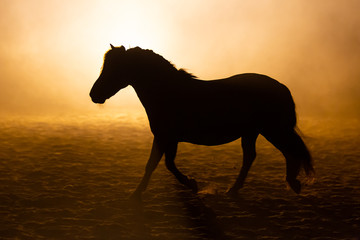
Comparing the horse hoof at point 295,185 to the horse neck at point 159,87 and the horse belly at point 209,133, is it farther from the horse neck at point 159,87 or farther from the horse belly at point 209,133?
the horse neck at point 159,87

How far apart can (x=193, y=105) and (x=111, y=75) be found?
1.19 metres

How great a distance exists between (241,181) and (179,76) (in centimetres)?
180

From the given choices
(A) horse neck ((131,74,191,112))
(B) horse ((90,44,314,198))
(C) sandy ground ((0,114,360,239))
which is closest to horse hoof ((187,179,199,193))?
(B) horse ((90,44,314,198))

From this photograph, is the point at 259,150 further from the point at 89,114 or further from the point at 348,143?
the point at 89,114

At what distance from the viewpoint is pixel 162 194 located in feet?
24.2

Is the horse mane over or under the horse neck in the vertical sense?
over

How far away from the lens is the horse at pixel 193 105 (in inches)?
276

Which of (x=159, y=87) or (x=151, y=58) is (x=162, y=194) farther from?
(x=151, y=58)

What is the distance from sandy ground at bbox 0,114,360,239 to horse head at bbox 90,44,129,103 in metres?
1.43

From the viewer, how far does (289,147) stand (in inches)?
287

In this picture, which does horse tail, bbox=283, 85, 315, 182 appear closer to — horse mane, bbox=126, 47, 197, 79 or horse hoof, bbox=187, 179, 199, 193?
horse hoof, bbox=187, 179, 199, 193

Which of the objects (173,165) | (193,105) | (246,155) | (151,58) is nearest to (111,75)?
(151,58)

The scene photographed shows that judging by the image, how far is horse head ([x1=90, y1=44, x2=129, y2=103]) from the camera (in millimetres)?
6992

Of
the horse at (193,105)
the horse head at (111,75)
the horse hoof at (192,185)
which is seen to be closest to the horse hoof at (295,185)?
the horse at (193,105)
